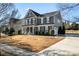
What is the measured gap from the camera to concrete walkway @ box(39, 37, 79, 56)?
229 cm

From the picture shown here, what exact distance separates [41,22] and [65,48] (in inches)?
14.4

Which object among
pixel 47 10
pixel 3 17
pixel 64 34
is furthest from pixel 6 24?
pixel 64 34

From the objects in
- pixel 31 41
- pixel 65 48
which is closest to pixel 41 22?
pixel 31 41

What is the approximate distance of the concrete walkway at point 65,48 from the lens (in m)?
2.29

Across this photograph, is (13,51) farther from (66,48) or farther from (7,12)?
(66,48)

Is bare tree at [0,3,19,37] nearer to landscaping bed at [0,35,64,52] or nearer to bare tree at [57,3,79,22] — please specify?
landscaping bed at [0,35,64,52]

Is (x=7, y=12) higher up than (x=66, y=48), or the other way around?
(x=7, y=12)

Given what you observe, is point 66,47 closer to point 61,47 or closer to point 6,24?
point 61,47

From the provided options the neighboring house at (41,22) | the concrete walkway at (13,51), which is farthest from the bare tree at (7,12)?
the concrete walkway at (13,51)

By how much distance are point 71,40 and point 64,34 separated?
0.09 m

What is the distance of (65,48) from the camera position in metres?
2.29

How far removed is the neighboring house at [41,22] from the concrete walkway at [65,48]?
13 centimetres

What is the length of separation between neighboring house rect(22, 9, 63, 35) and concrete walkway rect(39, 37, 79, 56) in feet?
0.44

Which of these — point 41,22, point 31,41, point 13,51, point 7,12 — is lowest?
point 13,51
